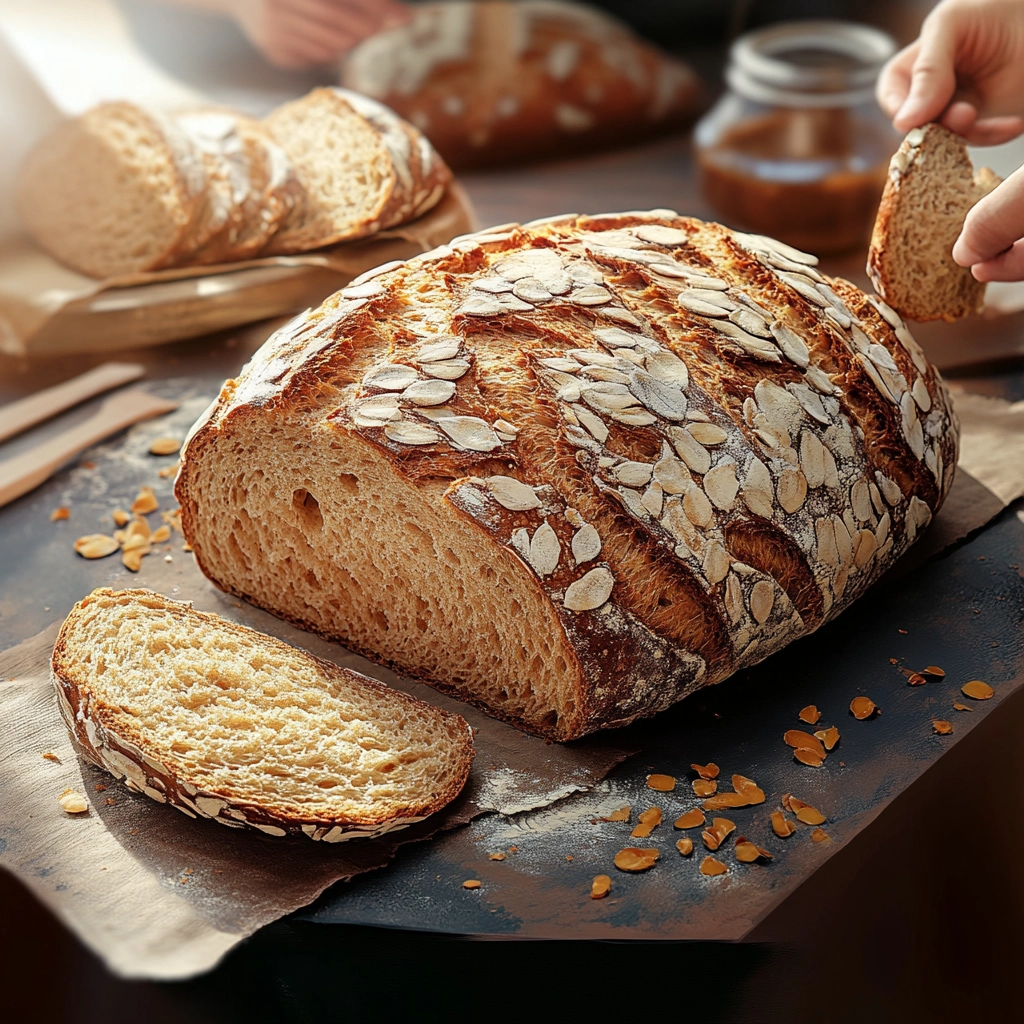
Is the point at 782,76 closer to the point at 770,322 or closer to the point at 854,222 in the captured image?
the point at 854,222

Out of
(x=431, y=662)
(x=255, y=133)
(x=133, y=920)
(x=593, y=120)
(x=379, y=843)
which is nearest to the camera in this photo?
(x=133, y=920)

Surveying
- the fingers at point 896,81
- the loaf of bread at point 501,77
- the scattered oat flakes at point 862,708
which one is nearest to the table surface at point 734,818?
the scattered oat flakes at point 862,708

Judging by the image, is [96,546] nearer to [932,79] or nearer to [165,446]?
[165,446]

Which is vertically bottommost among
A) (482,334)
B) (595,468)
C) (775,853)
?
(775,853)

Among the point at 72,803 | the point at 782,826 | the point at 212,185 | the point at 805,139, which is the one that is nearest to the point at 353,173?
the point at 212,185

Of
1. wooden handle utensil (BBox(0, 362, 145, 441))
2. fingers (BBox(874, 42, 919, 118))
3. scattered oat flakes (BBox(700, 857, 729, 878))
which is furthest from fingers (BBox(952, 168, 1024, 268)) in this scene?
wooden handle utensil (BBox(0, 362, 145, 441))

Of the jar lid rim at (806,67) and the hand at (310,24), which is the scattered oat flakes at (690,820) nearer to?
the jar lid rim at (806,67)

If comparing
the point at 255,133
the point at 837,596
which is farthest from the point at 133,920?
the point at 255,133
